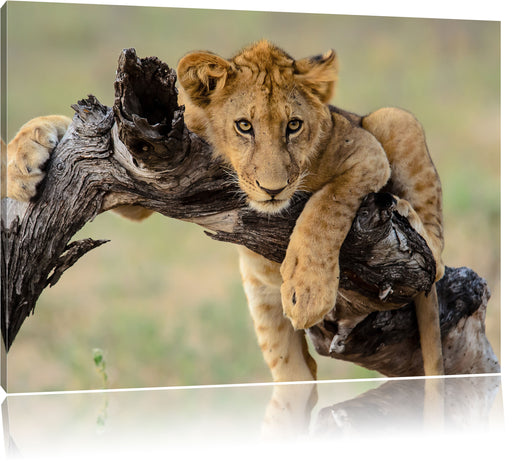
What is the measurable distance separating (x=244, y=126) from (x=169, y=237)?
2.35 m

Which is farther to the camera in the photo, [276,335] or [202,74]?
[276,335]

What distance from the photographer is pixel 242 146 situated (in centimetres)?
297

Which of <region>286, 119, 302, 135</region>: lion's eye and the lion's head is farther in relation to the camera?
<region>286, 119, 302, 135</region>: lion's eye

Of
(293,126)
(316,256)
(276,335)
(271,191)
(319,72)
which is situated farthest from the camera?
(276,335)

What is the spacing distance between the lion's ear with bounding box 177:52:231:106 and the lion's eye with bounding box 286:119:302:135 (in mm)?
303

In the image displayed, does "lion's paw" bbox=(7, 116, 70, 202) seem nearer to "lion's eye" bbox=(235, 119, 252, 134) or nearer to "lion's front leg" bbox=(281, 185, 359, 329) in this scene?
"lion's eye" bbox=(235, 119, 252, 134)

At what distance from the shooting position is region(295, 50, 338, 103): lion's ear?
3.16m

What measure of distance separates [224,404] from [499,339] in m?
1.71

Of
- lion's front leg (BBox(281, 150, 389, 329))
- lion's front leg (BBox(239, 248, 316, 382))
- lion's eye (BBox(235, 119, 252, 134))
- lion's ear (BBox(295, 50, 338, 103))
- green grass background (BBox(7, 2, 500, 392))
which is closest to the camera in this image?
lion's front leg (BBox(281, 150, 389, 329))

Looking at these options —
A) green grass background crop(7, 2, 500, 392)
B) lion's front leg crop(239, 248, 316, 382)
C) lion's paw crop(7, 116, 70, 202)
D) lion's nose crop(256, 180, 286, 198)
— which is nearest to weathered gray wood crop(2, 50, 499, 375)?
lion's paw crop(7, 116, 70, 202)

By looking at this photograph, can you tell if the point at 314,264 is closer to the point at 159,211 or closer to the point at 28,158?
the point at 159,211

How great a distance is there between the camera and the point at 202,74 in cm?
304

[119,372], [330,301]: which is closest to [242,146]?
[330,301]

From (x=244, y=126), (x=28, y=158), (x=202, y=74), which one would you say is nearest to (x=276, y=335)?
(x=244, y=126)
